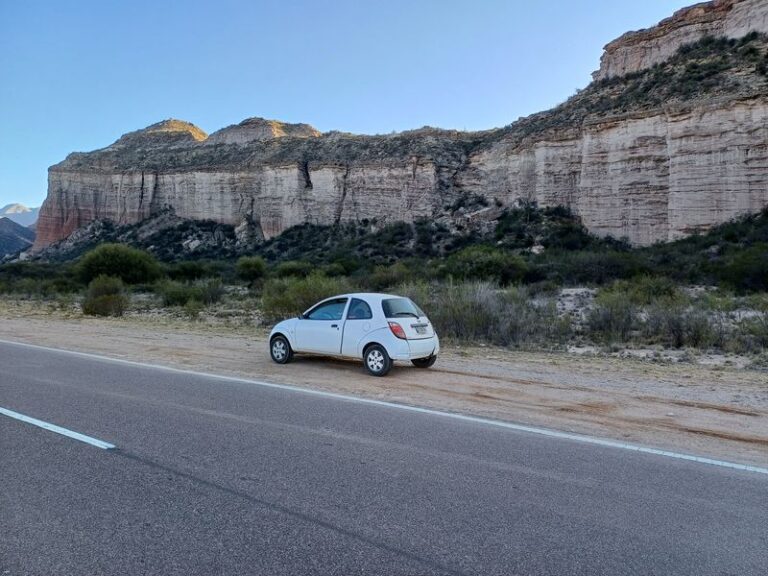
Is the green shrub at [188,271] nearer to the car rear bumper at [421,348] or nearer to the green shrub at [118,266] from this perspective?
the green shrub at [118,266]

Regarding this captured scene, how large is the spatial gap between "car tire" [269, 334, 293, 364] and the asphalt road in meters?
4.48

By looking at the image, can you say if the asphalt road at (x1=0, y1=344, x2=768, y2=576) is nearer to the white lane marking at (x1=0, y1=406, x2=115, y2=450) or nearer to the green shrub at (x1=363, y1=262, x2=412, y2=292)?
the white lane marking at (x1=0, y1=406, x2=115, y2=450)

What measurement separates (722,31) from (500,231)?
21.6 metres

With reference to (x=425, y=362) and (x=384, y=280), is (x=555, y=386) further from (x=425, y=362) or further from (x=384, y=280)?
(x=384, y=280)

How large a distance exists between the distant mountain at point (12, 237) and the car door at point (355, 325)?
12515cm

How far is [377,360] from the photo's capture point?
999 cm

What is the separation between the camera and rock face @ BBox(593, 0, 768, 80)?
39.4m

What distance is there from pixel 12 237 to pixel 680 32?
138912 millimetres

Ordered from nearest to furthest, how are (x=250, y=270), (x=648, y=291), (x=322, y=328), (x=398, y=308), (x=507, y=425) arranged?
(x=507, y=425)
(x=398, y=308)
(x=322, y=328)
(x=648, y=291)
(x=250, y=270)

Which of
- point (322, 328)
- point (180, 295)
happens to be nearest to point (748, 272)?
point (322, 328)

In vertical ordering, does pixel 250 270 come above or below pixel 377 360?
above

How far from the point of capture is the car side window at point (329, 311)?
1062 centimetres

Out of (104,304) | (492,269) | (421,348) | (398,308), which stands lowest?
(421,348)

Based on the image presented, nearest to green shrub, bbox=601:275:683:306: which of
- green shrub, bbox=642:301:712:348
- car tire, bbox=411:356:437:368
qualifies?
green shrub, bbox=642:301:712:348
